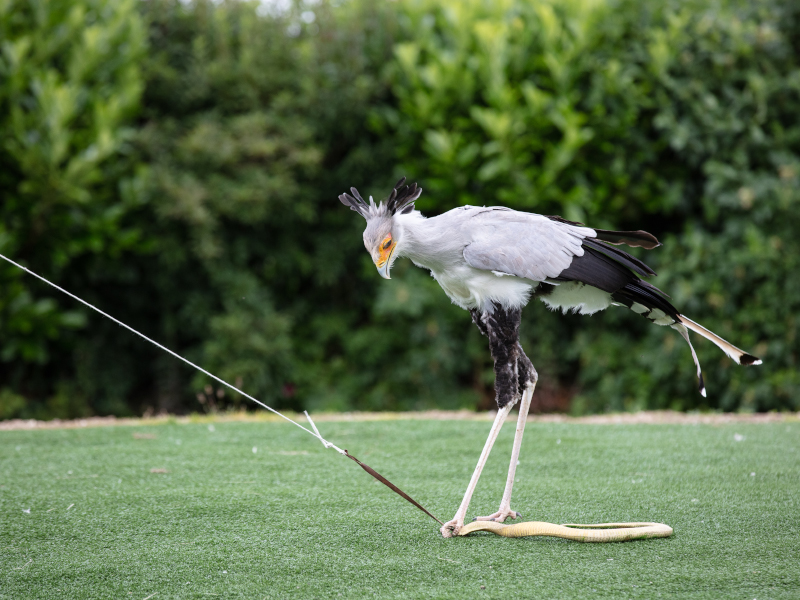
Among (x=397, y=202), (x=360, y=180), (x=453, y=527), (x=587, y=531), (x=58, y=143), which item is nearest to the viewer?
(x=587, y=531)

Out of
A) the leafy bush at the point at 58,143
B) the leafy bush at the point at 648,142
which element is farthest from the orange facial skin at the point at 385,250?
the leafy bush at the point at 58,143

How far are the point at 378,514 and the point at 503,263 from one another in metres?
1.21

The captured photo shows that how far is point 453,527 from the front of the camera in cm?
303

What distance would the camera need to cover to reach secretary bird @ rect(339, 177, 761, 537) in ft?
10.3

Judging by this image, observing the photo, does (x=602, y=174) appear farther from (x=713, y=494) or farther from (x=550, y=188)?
(x=713, y=494)

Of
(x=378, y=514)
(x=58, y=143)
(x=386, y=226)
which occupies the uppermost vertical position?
(x=58, y=143)

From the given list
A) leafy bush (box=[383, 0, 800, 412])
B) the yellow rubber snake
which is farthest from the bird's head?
leafy bush (box=[383, 0, 800, 412])

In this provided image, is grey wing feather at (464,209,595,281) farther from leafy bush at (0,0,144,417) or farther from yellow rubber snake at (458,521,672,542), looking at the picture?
leafy bush at (0,0,144,417)

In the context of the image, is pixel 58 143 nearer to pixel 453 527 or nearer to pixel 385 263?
pixel 385 263

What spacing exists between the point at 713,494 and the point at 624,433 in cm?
166

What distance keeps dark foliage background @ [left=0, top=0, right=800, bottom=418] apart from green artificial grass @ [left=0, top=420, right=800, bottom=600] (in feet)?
8.59

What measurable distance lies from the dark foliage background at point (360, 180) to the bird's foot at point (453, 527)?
13.9 feet

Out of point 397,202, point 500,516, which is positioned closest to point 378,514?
point 500,516

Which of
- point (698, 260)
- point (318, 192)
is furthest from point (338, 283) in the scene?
Result: point (698, 260)
